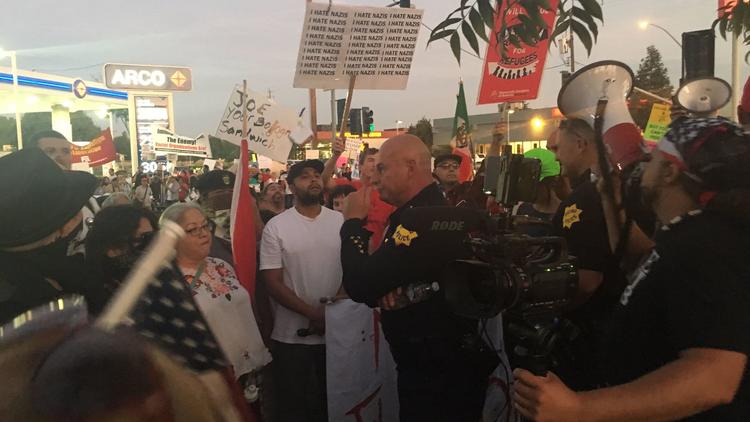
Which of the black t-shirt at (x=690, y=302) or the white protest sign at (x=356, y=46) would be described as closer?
the black t-shirt at (x=690, y=302)

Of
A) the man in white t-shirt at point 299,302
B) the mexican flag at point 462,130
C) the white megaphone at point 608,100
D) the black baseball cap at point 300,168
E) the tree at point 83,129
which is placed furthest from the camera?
the tree at point 83,129

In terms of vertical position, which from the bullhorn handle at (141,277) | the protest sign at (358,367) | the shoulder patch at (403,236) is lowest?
the protest sign at (358,367)

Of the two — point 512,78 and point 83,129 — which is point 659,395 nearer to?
point 512,78

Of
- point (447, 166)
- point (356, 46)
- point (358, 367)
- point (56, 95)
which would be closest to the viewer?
point (358, 367)

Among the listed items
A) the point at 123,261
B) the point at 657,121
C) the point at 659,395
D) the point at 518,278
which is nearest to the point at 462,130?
the point at 657,121

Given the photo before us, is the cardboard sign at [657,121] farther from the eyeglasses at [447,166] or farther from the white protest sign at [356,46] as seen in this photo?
the white protest sign at [356,46]

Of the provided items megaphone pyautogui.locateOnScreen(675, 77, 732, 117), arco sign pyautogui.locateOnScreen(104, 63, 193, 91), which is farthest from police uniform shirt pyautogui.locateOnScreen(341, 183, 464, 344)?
arco sign pyautogui.locateOnScreen(104, 63, 193, 91)

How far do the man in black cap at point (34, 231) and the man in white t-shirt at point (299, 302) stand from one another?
6.56 feet

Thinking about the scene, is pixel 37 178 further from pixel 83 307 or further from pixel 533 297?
pixel 533 297

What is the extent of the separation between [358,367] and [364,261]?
110cm

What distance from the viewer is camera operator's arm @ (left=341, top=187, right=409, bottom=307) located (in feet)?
8.22

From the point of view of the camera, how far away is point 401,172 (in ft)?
9.63

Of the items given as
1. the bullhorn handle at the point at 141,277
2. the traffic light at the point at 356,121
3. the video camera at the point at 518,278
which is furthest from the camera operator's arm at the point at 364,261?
the traffic light at the point at 356,121

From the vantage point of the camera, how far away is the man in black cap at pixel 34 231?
→ 1.85 m
